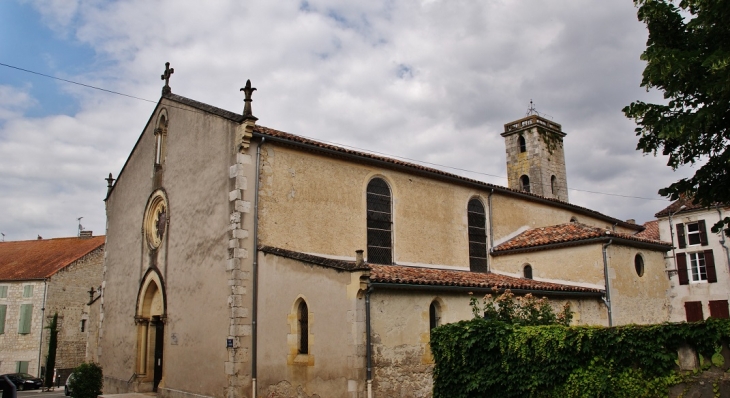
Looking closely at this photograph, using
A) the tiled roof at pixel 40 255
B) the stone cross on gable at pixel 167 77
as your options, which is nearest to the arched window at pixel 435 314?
the stone cross on gable at pixel 167 77

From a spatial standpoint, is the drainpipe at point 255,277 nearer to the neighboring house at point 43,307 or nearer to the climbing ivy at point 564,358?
the climbing ivy at point 564,358

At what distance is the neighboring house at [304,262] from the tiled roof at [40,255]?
1595 centimetres

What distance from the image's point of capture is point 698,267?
3123cm

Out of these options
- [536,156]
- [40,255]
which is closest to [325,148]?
[536,156]

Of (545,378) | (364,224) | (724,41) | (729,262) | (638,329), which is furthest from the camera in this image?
(729,262)

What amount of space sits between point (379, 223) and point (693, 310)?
21713 millimetres

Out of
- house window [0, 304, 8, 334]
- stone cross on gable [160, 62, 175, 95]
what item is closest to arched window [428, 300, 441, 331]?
stone cross on gable [160, 62, 175, 95]

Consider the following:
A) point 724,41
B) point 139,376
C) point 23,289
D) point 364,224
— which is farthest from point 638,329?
point 23,289

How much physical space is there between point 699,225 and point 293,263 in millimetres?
26253

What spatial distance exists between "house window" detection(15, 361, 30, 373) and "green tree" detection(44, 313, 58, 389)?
1.94 meters

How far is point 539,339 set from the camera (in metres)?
9.64

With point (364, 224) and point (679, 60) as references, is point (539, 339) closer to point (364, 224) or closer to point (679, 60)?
point (679, 60)

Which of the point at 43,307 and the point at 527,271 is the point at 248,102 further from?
the point at 43,307

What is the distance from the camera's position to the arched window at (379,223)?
18109mm
